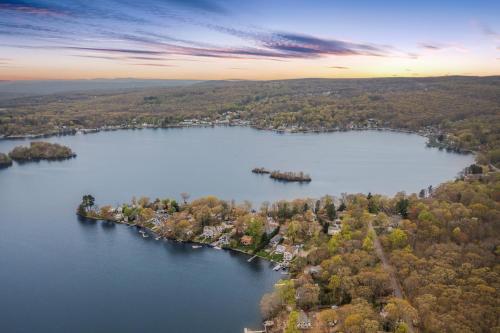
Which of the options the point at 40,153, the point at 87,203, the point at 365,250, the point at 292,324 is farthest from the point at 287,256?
the point at 40,153

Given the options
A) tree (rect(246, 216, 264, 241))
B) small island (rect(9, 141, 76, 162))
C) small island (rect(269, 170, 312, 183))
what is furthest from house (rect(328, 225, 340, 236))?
small island (rect(9, 141, 76, 162))

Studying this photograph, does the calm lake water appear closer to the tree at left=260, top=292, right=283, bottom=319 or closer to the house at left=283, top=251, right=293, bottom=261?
the tree at left=260, top=292, right=283, bottom=319

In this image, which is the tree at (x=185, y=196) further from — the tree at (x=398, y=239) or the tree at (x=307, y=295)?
the tree at (x=398, y=239)

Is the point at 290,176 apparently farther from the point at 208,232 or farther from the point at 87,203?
the point at 87,203

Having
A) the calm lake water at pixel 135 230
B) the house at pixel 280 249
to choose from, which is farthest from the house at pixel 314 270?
the house at pixel 280 249

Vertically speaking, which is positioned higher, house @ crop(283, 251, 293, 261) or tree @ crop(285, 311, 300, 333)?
tree @ crop(285, 311, 300, 333)
